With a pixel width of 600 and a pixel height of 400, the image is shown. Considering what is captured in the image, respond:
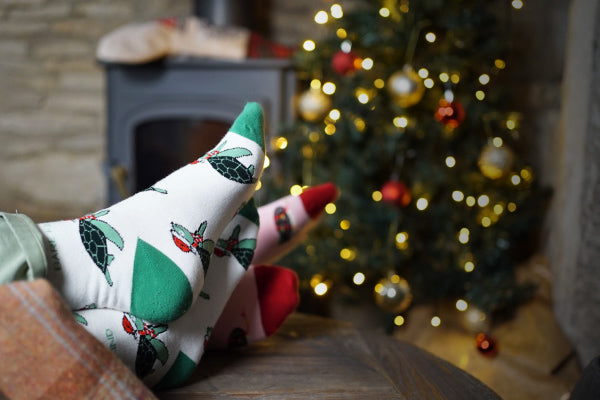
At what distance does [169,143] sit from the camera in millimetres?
2047

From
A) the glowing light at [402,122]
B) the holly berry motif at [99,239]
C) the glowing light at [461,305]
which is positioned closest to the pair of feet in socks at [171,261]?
the holly berry motif at [99,239]

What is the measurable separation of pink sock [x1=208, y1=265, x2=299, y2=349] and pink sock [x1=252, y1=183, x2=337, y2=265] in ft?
0.15

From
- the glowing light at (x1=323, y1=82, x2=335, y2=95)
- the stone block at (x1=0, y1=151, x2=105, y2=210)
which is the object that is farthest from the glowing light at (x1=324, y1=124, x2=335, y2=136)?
the stone block at (x1=0, y1=151, x2=105, y2=210)

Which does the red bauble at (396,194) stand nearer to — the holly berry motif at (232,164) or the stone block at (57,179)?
the holly berry motif at (232,164)

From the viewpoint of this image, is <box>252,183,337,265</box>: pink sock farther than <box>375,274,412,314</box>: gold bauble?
No

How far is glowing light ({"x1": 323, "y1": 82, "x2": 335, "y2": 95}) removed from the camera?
172 centimetres

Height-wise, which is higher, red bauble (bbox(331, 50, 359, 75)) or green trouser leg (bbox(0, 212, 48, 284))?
red bauble (bbox(331, 50, 359, 75))

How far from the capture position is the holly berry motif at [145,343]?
0.55 metres

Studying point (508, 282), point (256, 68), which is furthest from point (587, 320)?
point (256, 68)

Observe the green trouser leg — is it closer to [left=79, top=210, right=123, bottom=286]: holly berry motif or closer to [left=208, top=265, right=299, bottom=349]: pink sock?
[left=79, top=210, right=123, bottom=286]: holly berry motif

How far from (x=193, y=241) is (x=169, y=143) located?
154cm

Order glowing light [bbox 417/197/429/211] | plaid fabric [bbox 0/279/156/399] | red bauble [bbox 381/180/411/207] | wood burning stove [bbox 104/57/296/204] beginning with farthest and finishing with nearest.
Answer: wood burning stove [bbox 104/57/296/204] < glowing light [bbox 417/197/429/211] < red bauble [bbox 381/180/411/207] < plaid fabric [bbox 0/279/156/399]

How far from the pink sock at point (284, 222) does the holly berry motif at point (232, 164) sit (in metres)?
0.15

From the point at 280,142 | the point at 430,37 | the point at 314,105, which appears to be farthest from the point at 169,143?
the point at 430,37
